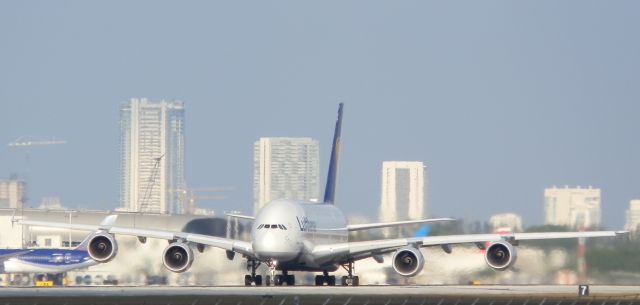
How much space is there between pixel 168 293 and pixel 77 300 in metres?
7.12

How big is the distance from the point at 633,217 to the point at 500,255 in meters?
13.1

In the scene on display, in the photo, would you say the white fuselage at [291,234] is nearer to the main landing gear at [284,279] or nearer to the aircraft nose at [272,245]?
the aircraft nose at [272,245]

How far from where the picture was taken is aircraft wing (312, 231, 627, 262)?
221ft

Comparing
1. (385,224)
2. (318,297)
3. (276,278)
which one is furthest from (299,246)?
(318,297)

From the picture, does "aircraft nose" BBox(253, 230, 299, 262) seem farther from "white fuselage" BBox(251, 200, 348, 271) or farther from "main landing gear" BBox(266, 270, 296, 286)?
"main landing gear" BBox(266, 270, 296, 286)

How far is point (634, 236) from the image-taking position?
7138 cm

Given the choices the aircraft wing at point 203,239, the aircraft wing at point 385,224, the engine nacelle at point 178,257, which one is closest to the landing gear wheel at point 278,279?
the aircraft wing at point 203,239

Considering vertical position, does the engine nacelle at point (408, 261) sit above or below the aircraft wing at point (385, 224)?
below

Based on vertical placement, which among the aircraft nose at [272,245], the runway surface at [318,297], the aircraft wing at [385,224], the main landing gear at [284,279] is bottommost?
the main landing gear at [284,279]

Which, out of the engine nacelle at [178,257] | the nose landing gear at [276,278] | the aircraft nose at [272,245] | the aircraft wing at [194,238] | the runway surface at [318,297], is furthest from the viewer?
the engine nacelle at [178,257]

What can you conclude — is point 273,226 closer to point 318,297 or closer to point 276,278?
point 276,278

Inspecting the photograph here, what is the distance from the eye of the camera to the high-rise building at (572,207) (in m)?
75.5

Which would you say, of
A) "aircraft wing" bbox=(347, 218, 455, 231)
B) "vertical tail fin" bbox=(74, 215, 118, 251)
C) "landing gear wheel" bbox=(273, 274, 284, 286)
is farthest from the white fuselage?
"vertical tail fin" bbox=(74, 215, 118, 251)

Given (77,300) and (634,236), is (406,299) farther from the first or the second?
(634,236)
